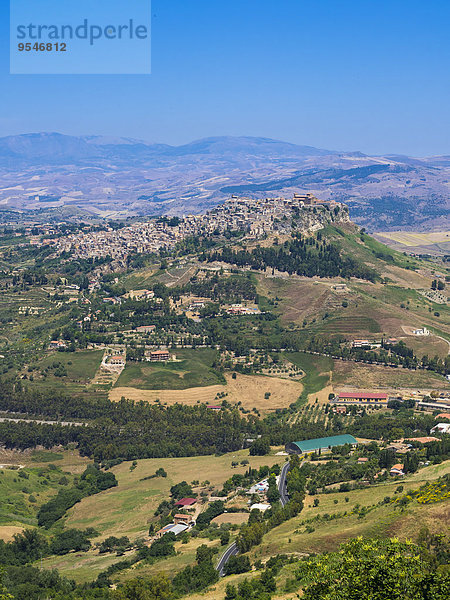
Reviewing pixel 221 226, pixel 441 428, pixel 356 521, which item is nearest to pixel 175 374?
pixel 441 428

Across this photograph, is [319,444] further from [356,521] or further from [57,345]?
[57,345]

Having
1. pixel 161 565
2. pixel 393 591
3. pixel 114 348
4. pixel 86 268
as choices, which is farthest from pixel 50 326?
pixel 393 591

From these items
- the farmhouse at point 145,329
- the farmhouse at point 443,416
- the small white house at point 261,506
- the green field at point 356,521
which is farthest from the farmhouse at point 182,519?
the farmhouse at point 145,329

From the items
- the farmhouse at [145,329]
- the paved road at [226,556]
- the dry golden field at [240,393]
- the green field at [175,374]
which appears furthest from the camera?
the farmhouse at [145,329]

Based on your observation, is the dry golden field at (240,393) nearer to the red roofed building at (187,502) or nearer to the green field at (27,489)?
the green field at (27,489)

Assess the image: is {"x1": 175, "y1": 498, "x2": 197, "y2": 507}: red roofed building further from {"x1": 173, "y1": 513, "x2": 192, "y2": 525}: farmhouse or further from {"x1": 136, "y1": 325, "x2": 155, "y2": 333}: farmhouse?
{"x1": 136, "y1": 325, "x2": 155, "y2": 333}: farmhouse

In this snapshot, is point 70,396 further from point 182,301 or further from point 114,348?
point 182,301
